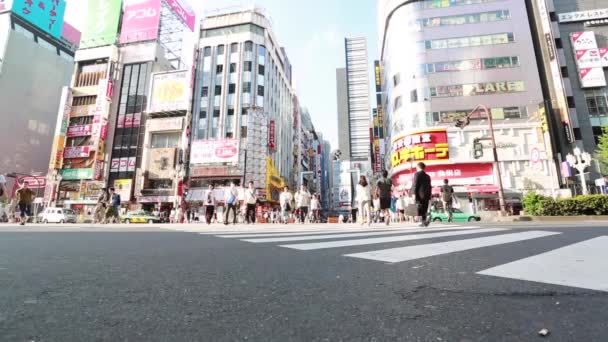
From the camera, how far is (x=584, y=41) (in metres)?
28.8

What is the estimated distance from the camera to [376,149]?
4991cm

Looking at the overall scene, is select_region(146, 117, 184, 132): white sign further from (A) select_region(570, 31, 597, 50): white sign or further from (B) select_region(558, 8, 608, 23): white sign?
(B) select_region(558, 8, 608, 23): white sign

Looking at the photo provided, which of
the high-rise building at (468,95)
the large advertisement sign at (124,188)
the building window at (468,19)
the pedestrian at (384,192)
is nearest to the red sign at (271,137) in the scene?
the high-rise building at (468,95)

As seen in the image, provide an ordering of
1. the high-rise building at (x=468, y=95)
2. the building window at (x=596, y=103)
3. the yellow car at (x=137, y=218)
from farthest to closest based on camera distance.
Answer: the building window at (x=596, y=103) → the high-rise building at (x=468, y=95) → the yellow car at (x=137, y=218)

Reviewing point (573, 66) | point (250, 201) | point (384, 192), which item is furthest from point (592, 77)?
point (250, 201)

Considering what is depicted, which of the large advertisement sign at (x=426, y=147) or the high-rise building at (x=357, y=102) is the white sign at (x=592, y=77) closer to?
the large advertisement sign at (x=426, y=147)

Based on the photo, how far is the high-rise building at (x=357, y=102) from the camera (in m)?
91.0

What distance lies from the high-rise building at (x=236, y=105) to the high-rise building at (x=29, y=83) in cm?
2237

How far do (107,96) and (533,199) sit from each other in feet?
139

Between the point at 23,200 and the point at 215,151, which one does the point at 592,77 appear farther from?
the point at 23,200

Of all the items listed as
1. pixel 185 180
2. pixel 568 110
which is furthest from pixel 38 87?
pixel 568 110

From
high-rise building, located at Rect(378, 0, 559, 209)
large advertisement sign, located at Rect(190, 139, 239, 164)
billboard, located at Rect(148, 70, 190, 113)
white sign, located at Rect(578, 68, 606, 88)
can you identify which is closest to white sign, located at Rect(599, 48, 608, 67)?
white sign, located at Rect(578, 68, 606, 88)

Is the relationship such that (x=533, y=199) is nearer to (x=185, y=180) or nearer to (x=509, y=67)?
(x=509, y=67)

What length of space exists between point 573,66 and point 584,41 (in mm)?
2619
